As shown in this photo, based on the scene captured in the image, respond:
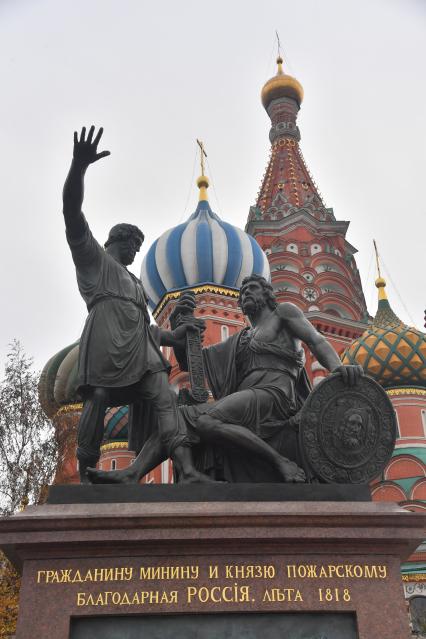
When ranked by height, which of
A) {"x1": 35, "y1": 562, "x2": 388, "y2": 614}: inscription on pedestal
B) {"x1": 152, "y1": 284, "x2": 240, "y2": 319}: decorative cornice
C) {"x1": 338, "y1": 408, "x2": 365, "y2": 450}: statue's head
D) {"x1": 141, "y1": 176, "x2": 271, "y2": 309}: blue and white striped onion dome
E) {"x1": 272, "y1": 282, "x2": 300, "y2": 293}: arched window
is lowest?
{"x1": 35, "y1": 562, "x2": 388, "y2": 614}: inscription on pedestal

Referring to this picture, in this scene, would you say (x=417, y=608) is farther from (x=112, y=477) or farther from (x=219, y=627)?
(x=219, y=627)

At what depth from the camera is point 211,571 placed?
523cm

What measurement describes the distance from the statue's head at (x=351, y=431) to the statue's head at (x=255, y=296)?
1.40 metres

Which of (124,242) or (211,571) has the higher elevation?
(124,242)

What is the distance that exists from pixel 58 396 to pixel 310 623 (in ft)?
82.2

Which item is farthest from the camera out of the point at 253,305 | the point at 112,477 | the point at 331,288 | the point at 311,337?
the point at 331,288

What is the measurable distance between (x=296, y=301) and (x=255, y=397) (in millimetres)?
28710

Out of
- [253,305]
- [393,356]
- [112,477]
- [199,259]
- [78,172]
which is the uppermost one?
[199,259]

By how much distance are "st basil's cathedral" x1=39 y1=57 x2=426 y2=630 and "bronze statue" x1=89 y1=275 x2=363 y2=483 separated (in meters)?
12.2

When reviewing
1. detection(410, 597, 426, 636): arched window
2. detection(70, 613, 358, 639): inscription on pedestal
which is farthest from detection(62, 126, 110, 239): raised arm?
detection(410, 597, 426, 636): arched window

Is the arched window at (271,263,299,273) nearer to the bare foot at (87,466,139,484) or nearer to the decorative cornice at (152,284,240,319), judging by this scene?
the decorative cornice at (152,284,240,319)

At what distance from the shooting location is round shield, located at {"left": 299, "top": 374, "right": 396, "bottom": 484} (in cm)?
602

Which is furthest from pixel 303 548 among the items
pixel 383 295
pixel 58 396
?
pixel 383 295

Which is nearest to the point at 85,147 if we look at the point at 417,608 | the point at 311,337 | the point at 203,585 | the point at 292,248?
the point at 311,337
